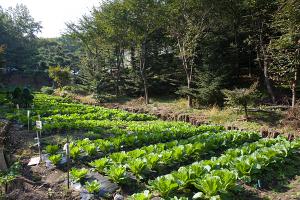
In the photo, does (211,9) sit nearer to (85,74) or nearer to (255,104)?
(255,104)

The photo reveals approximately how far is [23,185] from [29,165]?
141cm

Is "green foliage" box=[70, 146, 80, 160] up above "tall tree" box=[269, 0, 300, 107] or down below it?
below

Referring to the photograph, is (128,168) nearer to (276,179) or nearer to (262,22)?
(276,179)

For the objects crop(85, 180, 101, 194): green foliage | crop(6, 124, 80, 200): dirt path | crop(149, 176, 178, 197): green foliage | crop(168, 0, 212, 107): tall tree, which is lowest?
crop(6, 124, 80, 200): dirt path

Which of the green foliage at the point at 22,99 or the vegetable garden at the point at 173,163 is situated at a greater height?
the green foliage at the point at 22,99

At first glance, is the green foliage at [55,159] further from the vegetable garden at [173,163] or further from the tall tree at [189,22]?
the tall tree at [189,22]

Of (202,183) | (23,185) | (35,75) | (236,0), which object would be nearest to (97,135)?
(23,185)

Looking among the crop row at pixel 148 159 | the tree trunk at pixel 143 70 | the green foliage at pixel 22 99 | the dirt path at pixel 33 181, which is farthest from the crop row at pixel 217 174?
the tree trunk at pixel 143 70

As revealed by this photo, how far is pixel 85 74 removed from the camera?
2681 cm

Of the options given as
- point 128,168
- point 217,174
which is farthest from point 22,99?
point 217,174

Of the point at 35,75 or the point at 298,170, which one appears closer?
the point at 298,170

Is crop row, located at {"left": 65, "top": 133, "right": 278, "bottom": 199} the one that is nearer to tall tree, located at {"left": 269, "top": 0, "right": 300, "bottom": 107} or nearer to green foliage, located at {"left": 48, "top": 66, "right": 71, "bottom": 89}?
tall tree, located at {"left": 269, "top": 0, "right": 300, "bottom": 107}

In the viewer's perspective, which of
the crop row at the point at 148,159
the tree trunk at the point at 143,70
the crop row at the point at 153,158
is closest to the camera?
the crop row at the point at 148,159

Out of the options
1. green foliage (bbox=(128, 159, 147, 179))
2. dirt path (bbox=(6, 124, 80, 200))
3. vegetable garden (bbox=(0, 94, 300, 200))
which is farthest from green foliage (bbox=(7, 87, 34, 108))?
green foliage (bbox=(128, 159, 147, 179))
